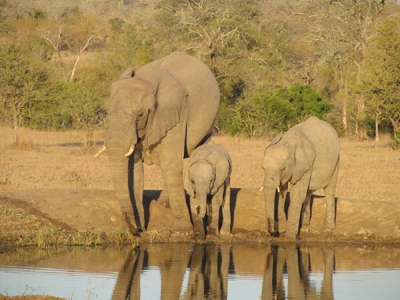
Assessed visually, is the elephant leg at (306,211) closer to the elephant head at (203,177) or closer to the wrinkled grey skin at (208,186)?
the wrinkled grey skin at (208,186)

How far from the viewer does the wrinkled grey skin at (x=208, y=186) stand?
291 inches

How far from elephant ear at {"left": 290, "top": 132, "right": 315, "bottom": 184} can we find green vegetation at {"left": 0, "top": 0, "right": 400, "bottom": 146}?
11.8 meters

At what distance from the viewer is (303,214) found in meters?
8.51

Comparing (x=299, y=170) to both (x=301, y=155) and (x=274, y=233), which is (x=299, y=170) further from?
(x=274, y=233)

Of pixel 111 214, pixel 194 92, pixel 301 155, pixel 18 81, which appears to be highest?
pixel 18 81

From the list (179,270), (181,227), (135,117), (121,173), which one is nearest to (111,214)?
(181,227)

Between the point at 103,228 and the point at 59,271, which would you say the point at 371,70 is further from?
the point at 59,271

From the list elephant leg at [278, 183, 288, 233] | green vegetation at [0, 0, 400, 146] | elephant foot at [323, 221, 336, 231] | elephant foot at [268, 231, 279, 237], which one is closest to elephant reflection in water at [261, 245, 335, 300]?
elephant foot at [268, 231, 279, 237]

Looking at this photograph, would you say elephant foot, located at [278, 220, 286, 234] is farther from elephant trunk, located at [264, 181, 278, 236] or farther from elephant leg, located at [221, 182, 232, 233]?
elephant leg, located at [221, 182, 232, 233]

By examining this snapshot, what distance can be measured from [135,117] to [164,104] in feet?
1.90

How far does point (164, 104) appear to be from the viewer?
7273 millimetres

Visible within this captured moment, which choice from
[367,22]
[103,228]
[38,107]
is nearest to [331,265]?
[103,228]

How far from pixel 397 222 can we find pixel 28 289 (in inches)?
229

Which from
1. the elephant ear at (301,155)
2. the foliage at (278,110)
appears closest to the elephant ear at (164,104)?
the elephant ear at (301,155)
